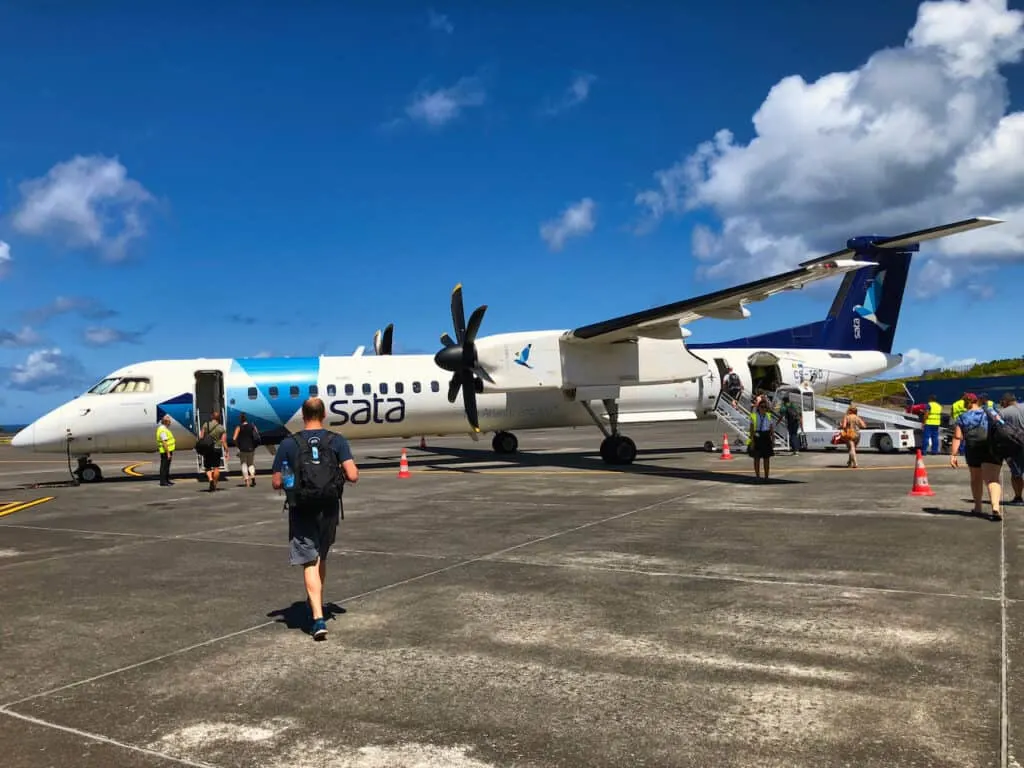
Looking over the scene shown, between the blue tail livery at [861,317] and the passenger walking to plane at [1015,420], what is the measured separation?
1376 cm

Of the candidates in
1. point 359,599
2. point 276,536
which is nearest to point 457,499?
point 276,536

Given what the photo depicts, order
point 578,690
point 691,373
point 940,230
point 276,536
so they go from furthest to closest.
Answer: point 691,373 < point 940,230 < point 276,536 < point 578,690

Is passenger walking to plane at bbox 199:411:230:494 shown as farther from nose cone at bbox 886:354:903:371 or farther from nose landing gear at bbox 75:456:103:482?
nose cone at bbox 886:354:903:371

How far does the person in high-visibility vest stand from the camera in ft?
69.0

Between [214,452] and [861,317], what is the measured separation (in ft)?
68.8

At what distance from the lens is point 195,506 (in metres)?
14.2

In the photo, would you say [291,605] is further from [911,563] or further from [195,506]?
[195,506]

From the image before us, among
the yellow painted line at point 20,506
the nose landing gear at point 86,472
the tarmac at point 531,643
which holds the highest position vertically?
the nose landing gear at point 86,472

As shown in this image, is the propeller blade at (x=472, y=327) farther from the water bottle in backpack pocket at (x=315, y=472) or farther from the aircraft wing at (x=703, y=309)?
the water bottle in backpack pocket at (x=315, y=472)

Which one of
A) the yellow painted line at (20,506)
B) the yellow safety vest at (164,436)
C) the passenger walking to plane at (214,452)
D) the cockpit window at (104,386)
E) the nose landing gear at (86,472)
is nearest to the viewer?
the yellow painted line at (20,506)

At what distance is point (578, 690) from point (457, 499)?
9.70 meters

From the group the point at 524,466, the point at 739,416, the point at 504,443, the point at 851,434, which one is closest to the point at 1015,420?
the point at 851,434

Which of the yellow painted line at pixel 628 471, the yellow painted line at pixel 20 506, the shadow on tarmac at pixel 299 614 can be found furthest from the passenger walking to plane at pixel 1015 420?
the yellow painted line at pixel 20 506

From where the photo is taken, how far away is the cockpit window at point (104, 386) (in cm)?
1922
